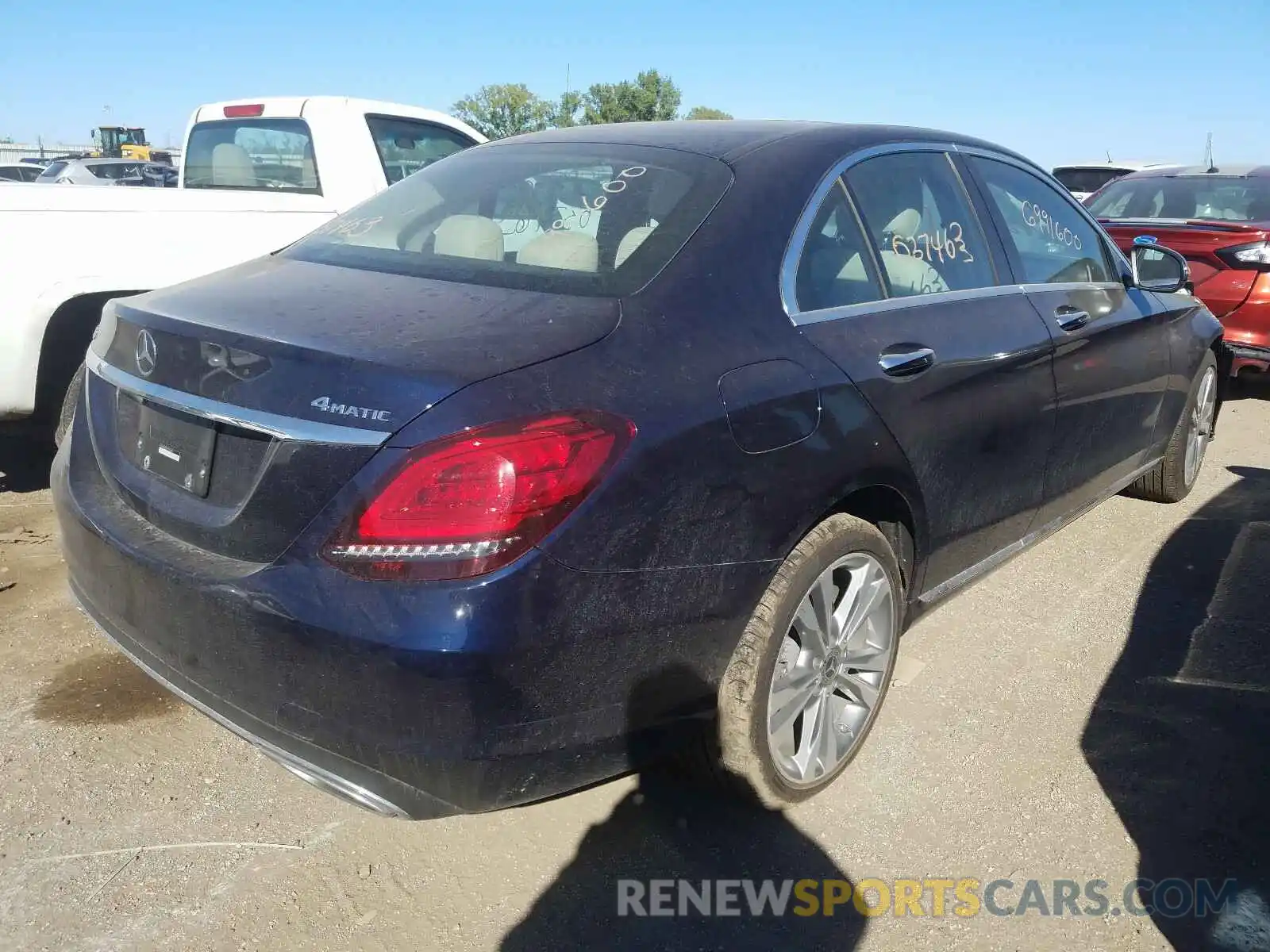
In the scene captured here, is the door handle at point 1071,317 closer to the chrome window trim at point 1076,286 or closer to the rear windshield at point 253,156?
the chrome window trim at point 1076,286

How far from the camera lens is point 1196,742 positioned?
3.05 meters

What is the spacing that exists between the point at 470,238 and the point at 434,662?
1.34m

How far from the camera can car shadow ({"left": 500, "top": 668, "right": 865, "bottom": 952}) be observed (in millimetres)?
2252

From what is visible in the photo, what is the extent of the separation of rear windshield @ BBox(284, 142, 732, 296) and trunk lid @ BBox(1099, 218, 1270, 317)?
5.05 meters

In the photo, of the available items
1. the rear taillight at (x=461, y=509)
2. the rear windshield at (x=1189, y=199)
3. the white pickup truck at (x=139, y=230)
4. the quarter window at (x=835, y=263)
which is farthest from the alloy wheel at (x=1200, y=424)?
the white pickup truck at (x=139, y=230)

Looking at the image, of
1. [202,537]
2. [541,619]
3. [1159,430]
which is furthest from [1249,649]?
[202,537]

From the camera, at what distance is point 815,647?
8.65 feet

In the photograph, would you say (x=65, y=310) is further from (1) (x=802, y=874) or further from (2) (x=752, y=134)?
(1) (x=802, y=874)

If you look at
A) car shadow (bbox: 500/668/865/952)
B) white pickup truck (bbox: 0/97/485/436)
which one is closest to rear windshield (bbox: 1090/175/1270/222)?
white pickup truck (bbox: 0/97/485/436)

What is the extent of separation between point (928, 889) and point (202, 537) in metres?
1.78

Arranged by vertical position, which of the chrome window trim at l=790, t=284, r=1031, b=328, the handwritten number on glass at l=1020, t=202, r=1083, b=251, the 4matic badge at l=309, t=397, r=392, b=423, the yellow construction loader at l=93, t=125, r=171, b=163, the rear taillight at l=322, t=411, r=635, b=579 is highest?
the yellow construction loader at l=93, t=125, r=171, b=163

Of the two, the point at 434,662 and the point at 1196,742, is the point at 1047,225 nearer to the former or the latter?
the point at 1196,742

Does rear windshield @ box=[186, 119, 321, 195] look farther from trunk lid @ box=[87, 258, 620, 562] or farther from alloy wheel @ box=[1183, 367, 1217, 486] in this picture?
alloy wheel @ box=[1183, 367, 1217, 486]

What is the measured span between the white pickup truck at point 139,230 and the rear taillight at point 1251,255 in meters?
5.20
